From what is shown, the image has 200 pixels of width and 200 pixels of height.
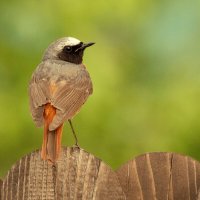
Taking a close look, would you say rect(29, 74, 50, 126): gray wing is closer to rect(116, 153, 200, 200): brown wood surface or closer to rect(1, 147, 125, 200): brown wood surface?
rect(1, 147, 125, 200): brown wood surface

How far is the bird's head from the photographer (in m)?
5.64

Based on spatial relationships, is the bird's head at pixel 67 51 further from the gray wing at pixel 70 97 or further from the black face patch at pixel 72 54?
the gray wing at pixel 70 97

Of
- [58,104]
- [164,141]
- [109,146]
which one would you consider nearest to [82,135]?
[109,146]

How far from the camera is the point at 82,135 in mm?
8430

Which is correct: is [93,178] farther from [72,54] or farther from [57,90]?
[72,54]

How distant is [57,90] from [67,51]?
79 centimetres

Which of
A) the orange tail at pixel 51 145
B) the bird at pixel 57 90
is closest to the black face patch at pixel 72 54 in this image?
the bird at pixel 57 90

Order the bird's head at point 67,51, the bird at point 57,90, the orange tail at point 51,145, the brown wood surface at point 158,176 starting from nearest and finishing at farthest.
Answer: the orange tail at point 51,145 → the bird at point 57,90 → the brown wood surface at point 158,176 → the bird's head at point 67,51

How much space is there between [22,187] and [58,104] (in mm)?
552

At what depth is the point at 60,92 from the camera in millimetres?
5012

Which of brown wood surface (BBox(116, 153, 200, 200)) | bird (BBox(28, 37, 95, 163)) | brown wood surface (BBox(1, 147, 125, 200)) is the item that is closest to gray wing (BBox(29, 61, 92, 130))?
bird (BBox(28, 37, 95, 163))

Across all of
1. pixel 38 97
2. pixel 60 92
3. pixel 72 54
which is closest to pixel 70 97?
pixel 60 92

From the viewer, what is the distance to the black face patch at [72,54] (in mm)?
5723

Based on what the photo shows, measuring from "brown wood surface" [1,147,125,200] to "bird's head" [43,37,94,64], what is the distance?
4.02 feet
